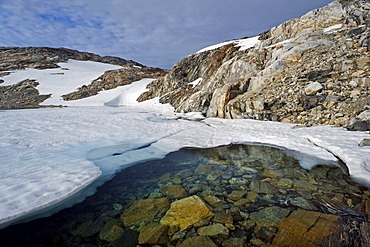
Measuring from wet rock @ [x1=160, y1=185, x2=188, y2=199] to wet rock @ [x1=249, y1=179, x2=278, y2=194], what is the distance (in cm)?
164

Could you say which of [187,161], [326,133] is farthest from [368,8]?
[187,161]

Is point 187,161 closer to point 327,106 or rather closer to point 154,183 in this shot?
point 154,183

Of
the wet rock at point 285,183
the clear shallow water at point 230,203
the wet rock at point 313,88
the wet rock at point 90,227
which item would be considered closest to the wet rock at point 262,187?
the clear shallow water at point 230,203

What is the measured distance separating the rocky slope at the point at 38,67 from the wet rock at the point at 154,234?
34533mm

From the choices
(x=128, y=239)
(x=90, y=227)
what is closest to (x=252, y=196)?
(x=128, y=239)

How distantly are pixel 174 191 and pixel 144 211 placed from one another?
96 cm

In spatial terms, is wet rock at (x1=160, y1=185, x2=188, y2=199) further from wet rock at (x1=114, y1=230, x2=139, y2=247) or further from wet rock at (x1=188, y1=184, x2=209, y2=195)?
wet rock at (x1=114, y1=230, x2=139, y2=247)

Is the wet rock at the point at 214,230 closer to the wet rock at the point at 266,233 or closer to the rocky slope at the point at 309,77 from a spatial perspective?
the wet rock at the point at 266,233

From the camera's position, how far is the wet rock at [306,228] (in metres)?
3.17

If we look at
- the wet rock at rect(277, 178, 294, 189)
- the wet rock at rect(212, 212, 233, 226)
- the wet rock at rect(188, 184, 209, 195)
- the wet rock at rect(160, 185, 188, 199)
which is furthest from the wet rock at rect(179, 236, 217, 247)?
the wet rock at rect(277, 178, 294, 189)

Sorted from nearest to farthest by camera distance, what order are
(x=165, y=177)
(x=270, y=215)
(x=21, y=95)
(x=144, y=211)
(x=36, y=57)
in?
(x=270, y=215) → (x=144, y=211) → (x=165, y=177) → (x=21, y=95) → (x=36, y=57)

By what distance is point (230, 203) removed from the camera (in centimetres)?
430

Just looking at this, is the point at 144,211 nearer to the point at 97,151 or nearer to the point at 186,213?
the point at 186,213

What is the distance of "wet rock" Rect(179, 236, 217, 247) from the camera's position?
322cm
